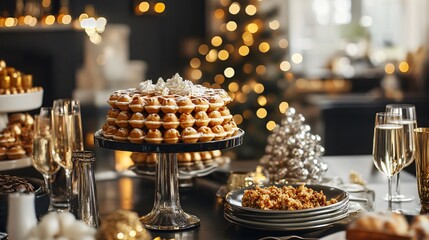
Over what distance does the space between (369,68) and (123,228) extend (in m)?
7.00

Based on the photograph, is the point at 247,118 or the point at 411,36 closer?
the point at 247,118

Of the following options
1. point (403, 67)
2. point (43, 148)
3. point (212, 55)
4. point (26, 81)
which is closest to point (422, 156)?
point (43, 148)

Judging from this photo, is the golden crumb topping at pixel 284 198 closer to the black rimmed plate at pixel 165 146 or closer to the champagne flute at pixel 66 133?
the black rimmed plate at pixel 165 146

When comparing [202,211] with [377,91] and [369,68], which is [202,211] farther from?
[369,68]

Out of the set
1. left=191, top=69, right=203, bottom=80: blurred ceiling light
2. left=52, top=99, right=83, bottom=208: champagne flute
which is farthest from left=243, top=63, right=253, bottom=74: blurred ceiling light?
left=52, top=99, right=83, bottom=208: champagne flute

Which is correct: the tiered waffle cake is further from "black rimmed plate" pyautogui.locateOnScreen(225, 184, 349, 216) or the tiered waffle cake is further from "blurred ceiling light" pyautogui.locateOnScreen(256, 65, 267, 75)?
"blurred ceiling light" pyautogui.locateOnScreen(256, 65, 267, 75)

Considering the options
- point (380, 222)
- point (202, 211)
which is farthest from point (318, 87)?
point (380, 222)

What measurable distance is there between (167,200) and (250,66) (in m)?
5.07

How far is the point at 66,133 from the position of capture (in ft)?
8.16

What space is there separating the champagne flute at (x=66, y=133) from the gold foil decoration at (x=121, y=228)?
643 millimetres

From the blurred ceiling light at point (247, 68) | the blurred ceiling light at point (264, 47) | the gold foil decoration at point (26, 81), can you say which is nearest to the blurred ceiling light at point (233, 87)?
the blurred ceiling light at point (247, 68)

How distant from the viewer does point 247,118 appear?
7.05 meters

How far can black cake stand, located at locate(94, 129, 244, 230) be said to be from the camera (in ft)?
7.11

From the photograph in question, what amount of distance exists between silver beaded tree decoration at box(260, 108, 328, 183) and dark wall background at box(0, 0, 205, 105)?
5545mm
